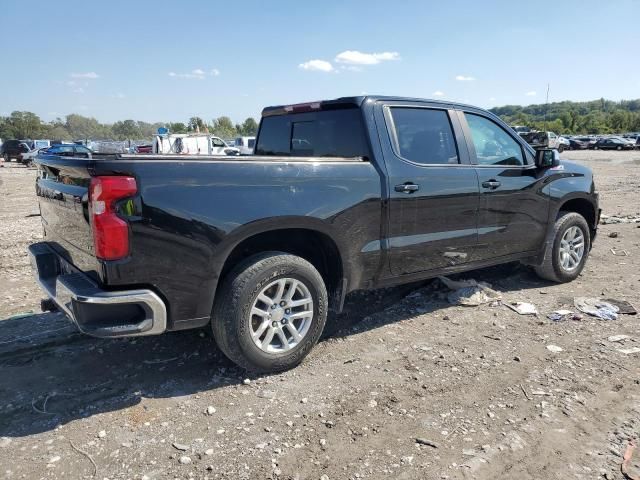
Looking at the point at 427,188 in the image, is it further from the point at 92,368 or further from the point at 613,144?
the point at 613,144

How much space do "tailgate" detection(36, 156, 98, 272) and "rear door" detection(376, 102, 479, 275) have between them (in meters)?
2.15

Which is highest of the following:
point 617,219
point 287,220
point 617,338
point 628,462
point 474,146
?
point 474,146

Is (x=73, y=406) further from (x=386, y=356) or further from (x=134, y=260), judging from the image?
(x=386, y=356)

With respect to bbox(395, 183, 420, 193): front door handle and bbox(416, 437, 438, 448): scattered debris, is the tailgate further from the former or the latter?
bbox(395, 183, 420, 193): front door handle

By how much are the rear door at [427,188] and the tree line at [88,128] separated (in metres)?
59.4

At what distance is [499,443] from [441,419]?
0.36 metres

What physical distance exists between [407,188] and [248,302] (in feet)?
5.20

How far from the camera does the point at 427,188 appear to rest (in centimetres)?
419

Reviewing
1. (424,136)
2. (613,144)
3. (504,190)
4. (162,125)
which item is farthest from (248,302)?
A: (162,125)

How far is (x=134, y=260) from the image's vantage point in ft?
9.60

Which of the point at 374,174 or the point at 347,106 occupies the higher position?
the point at 347,106

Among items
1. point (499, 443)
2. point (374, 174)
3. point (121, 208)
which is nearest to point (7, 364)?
point (121, 208)

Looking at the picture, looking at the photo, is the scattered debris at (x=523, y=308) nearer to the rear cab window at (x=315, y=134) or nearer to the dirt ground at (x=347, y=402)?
the dirt ground at (x=347, y=402)

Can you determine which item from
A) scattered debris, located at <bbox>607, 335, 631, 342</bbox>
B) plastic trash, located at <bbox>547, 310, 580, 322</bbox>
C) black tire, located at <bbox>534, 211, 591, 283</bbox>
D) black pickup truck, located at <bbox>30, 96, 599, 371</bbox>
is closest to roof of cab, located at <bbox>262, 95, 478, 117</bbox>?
black pickup truck, located at <bbox>30, 96, 599, 371</bbox>
